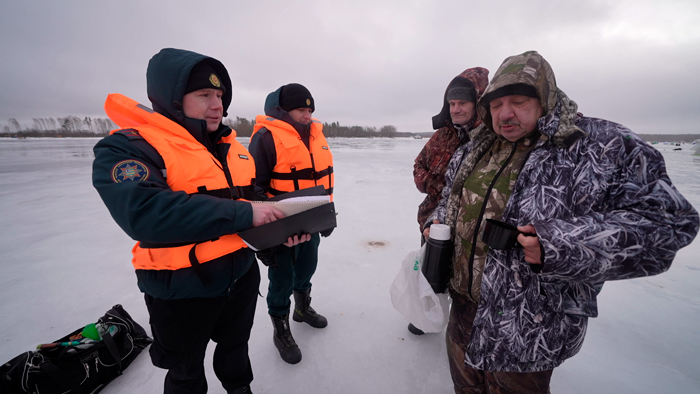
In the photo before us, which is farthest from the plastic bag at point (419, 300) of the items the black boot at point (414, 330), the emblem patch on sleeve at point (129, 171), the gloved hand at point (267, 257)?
the emblem patch on sleeve at point (129, 171)

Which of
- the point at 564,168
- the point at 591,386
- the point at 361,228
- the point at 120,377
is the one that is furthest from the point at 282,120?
the point at 591,386

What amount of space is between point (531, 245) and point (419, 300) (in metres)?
0.85

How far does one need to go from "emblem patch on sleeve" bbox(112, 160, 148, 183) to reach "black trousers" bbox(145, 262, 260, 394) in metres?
0.64

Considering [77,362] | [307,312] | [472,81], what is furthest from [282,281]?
[472,81]

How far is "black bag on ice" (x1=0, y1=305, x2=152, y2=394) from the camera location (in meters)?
1.49

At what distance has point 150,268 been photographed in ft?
3.90

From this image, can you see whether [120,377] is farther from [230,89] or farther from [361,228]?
[361,228]

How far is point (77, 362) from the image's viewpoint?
164 centimetres

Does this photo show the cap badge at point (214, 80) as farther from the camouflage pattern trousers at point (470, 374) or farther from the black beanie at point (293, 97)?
the camouflage pattern trousers at point (470, 374)

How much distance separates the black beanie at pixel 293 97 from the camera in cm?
215

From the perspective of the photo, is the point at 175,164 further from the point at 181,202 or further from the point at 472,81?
the point at 472,81

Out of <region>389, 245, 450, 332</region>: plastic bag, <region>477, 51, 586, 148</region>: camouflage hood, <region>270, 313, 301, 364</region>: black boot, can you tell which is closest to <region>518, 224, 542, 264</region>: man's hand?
<region>477, 51, 586, 148</region>: camouflage hood

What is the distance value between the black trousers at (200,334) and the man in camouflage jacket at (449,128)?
153 centimetres

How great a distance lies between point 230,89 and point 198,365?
5.38ft
